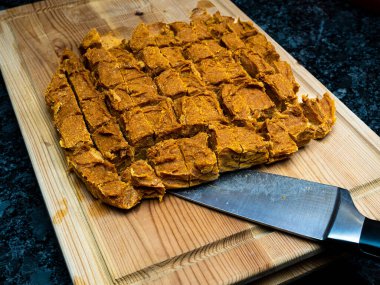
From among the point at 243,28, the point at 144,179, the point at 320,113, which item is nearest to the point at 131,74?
the point at 144,179

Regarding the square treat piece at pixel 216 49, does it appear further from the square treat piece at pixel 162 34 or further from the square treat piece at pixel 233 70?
the square treat piece at pixel 162 34

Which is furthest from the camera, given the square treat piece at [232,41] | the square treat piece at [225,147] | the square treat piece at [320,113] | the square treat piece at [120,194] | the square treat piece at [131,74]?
the square treat piece at [232,41]

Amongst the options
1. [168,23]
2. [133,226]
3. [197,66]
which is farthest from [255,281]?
[168,23]

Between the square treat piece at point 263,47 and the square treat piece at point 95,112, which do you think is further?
the square treat piece at point 263,47

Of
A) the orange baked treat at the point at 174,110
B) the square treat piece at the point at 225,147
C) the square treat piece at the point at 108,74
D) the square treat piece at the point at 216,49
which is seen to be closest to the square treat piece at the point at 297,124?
the orange baked treat at the point at 174,110

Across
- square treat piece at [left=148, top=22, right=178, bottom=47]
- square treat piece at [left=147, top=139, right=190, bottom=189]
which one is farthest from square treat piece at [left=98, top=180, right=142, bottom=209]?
square treat piece at [left=148, top=22, right=178, bottom=47]

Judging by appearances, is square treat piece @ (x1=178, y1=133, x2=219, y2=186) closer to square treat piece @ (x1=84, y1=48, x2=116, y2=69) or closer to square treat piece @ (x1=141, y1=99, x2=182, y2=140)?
square treat piece @ (x1=141, y1=99, x2=182, y2=140)
